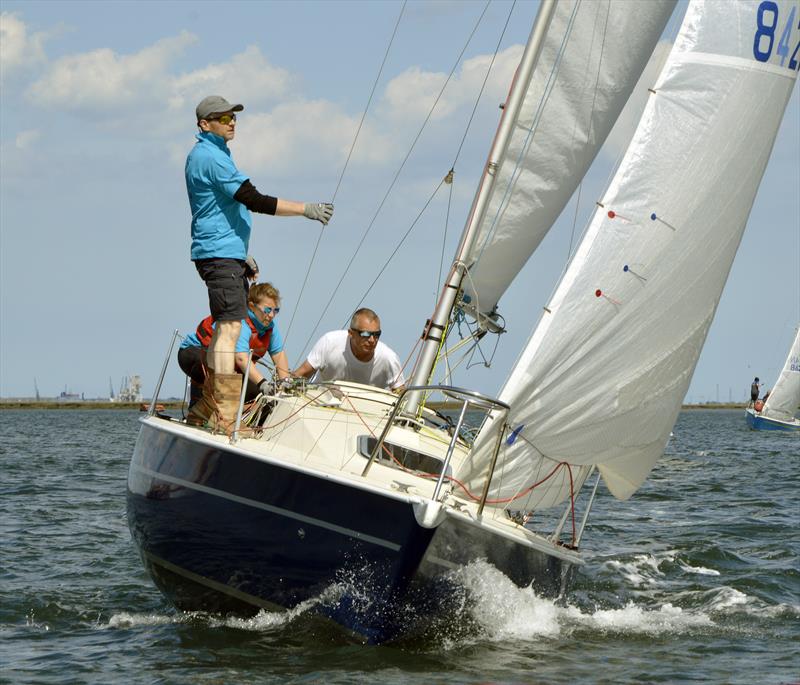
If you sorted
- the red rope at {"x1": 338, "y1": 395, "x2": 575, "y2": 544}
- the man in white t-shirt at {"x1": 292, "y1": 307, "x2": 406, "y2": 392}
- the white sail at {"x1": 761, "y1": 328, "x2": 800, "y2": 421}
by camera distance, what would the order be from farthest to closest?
the white sail at {"x1": 761, "y1": 328, "x2": 800, "y2": 421} < the man in white t-shirt at {"x1": 292, "y1": 307, "x2": 406, "y2": 392} < the red rope at {"x1": 338, "y1": 395, "x2": 575, "y2": 544}

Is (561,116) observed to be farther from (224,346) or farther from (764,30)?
(224,346)

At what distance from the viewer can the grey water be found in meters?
7.57

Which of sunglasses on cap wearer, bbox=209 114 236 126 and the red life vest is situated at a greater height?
sunglasses on cap wearer, bbox=209 114 236 126

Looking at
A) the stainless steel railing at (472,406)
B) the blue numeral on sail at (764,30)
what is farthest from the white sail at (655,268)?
the stainless steel railing at (472,406)

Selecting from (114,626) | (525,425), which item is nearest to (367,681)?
(525,425)

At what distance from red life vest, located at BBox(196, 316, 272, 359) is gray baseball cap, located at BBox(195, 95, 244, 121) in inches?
65.6

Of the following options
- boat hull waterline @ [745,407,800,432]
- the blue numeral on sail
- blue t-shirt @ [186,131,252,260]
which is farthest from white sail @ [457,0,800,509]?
boat hull waterline @ [745,407,800,432]

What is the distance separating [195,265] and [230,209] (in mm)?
459

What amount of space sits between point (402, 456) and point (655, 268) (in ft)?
6.81

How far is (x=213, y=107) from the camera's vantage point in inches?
336

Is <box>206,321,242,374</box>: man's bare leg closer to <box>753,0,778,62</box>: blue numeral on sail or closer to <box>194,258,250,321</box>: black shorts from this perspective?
<box>194,258,250,321</box>: black shorts

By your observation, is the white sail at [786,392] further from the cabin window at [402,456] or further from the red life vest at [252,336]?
the cabin window at [402,456]

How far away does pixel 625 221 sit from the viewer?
8.38 meters

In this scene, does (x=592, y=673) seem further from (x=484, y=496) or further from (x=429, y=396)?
(x=429, y=396)
